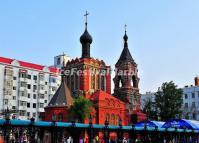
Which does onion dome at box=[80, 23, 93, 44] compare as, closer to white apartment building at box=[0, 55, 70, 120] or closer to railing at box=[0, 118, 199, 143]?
white apartment building at box=[0, 55, 70, 120]

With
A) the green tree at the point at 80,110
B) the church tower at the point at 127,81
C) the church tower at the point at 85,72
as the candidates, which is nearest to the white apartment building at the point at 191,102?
the church tower at the point at 127,81

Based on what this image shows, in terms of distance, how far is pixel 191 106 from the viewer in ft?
325

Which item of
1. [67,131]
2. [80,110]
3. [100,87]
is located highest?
[100,87]

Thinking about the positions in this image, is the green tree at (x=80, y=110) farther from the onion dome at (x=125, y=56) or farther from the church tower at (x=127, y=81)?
the onion dome at (x=125, y=56)

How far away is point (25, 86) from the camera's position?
8600 centimetres

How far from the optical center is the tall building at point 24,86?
8119 cm

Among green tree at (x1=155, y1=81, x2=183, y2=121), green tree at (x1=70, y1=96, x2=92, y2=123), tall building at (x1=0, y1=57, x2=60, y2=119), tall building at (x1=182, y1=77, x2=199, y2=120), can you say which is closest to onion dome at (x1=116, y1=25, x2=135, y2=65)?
green tree at (x1=155, y1=81, x2=183, y2=121)

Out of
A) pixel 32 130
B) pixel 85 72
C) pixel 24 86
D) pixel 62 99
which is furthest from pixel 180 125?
pixel 24 86

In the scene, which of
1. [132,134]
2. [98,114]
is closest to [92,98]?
[98,114]

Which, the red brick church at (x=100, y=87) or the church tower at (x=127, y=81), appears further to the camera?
the church tower at (x=127, y=81)

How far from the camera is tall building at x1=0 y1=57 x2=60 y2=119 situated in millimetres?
81188

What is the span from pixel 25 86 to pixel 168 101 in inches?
1323

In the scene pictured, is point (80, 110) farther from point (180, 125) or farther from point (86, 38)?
point (86, 38)

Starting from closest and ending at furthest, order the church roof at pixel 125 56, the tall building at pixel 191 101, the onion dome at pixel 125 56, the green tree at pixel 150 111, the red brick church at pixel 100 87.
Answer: the red brick church at pixel 100 87 < the onion dome at pixel 125 56 < the church roof at pixel 125 56 < the green tree at pixel 150 111 < the tall building at pixel 191 101
